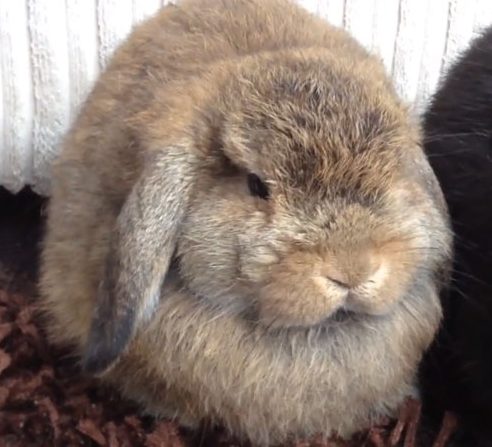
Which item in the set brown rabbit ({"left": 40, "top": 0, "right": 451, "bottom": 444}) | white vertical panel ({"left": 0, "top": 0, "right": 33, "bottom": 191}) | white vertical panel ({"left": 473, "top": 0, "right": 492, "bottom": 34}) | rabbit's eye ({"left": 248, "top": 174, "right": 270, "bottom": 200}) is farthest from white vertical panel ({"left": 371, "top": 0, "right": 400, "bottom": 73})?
rabbit's eye ({"left": 248, "top": 174, "right": 270, "bottom": 200})

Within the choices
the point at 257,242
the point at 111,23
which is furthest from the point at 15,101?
the point at 257,242

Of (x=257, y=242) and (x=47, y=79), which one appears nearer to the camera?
(x=257, y=242)

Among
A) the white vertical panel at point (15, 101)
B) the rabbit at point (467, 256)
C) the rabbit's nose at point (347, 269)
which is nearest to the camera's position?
the rabbit's nose at point (347, 269)

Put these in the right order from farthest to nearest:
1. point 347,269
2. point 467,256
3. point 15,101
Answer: point 15,101, point 467,256, point 347,269

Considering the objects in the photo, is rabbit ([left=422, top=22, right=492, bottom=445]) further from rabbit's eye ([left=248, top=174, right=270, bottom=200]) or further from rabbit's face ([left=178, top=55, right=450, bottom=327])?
rabbit's eye ([left=248, top=174, right=270, bottom=200])

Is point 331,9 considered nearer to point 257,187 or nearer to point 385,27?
point 385,27

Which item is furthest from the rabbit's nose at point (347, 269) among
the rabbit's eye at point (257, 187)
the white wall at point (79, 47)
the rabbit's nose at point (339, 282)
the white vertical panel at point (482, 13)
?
the white vertical panel at point (482, 13)

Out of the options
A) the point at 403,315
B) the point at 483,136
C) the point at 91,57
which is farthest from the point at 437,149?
the point at 91,57

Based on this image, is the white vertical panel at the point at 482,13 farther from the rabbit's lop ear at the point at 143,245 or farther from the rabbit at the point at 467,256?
the rabbit's lop ear at the point at 143,245
